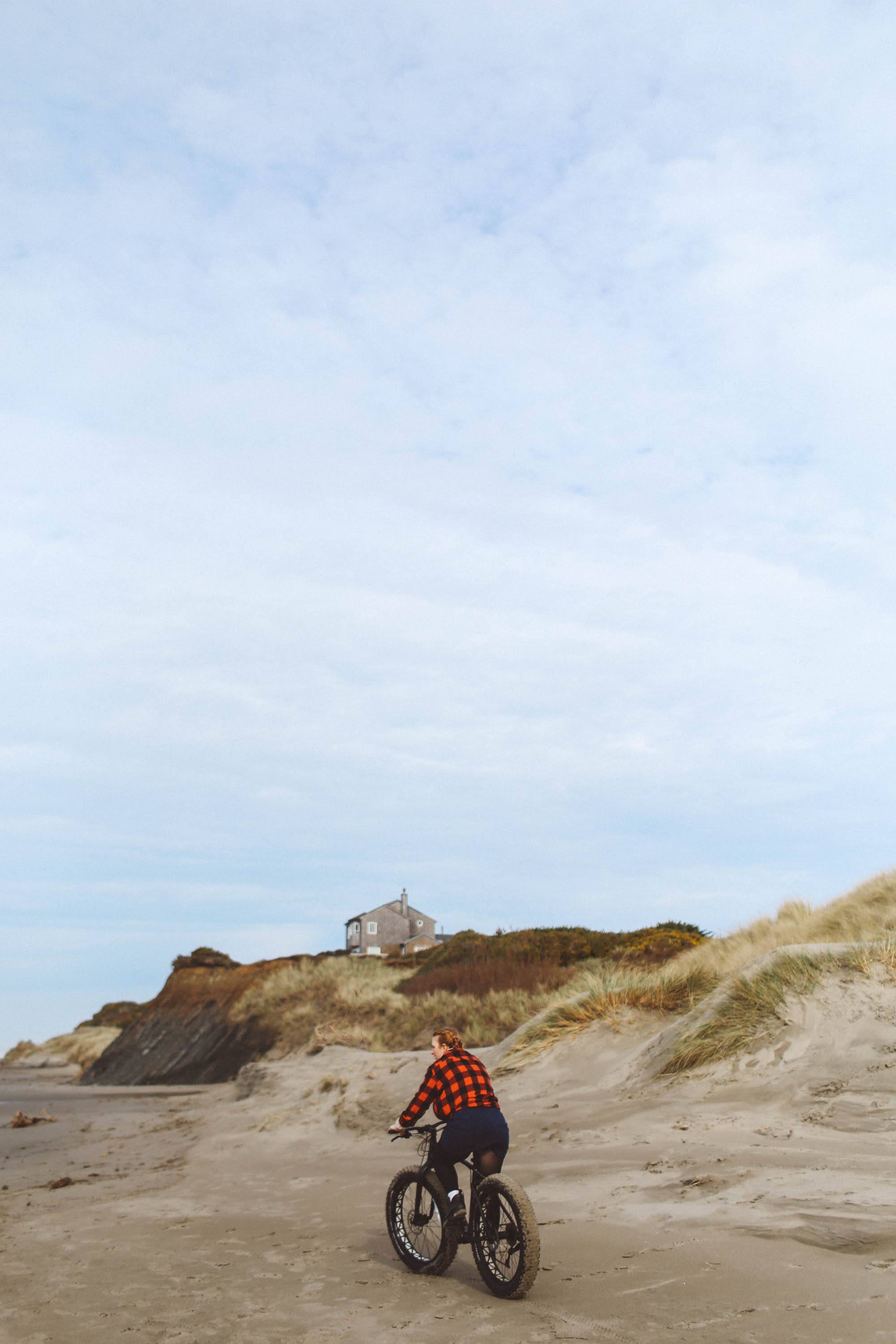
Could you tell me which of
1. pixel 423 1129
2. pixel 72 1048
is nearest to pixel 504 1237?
pixel 423 1129

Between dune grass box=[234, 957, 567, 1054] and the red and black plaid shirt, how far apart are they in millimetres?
12843

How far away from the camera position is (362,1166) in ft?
40.6

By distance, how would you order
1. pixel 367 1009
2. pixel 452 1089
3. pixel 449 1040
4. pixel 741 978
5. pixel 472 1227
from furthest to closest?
pixel 367 1009
pixel 741 978
pixel 449 1040
pixel 452 1089
pixel 472 1227

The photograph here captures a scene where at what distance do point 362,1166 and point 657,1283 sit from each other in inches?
272

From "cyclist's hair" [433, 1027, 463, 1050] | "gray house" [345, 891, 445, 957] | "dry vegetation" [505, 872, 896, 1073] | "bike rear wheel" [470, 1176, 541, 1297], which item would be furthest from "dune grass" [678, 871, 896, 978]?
"gray house" [345, 891, 445, 957]

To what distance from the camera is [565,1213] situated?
8477mm

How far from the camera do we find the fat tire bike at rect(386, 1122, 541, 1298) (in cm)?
634

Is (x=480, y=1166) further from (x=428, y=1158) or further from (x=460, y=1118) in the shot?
(x=428, y=1158)

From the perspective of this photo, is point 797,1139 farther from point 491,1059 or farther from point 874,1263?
point 491,1059

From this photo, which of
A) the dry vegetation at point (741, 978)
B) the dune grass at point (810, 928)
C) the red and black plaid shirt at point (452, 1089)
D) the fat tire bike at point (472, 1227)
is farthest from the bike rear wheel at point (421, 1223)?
the dune grass at point (810, 928)

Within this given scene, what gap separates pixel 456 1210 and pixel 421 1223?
1.56 ft

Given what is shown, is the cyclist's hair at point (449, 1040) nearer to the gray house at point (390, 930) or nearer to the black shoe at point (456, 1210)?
the black shoe at point (456, 1210)

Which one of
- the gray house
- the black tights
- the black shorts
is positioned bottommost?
the black tights

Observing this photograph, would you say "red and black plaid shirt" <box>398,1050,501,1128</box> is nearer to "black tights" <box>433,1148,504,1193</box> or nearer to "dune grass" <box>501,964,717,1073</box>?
"black tights" <box>433,1148,504,1193</box>
